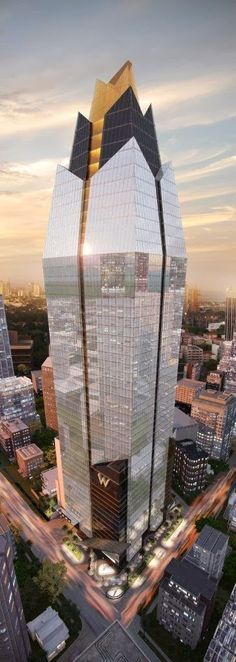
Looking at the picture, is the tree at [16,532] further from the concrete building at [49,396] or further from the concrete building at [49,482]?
the concrete building at [49,396]

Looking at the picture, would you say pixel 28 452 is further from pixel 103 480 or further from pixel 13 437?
pixel 103 480

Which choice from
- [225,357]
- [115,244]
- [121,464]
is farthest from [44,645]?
[225,357]

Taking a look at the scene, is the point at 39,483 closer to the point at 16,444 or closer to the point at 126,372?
the point at 16,444

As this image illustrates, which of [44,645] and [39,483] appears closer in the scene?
[44,645]

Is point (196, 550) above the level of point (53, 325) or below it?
below

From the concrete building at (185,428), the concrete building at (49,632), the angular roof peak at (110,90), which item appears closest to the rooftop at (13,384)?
the concrete building at (185,428)

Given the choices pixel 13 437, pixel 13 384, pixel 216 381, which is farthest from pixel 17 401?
pixel 216 381

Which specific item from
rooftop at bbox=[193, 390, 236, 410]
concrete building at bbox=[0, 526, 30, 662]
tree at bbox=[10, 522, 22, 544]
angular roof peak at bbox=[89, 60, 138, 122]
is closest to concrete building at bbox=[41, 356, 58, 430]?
tree at bbox=[10, 522, 22, 544]
